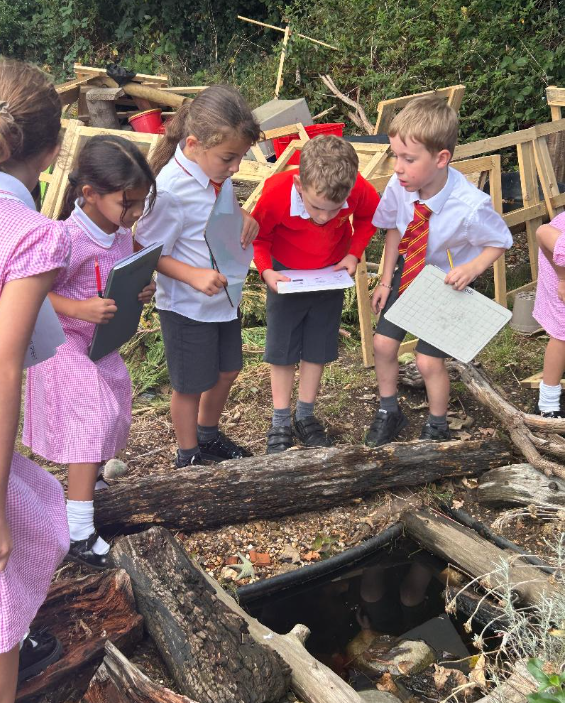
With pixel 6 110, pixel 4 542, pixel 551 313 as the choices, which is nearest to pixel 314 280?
pixel 551 313

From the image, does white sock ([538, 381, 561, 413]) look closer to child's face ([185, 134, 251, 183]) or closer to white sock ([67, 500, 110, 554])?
child's face ([185, 134, 251, 183])

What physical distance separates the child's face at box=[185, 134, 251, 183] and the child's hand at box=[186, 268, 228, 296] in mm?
387

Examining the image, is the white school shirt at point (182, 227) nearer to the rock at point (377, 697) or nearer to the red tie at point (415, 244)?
the red tie at point (415, 244)

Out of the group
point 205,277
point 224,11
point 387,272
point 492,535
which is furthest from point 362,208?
point 224,11

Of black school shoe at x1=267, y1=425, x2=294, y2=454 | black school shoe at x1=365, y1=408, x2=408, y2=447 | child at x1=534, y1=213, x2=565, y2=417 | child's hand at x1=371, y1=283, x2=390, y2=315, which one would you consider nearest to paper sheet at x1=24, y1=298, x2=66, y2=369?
black school shoe at x1=267, y1=425, x2=294, y2=454

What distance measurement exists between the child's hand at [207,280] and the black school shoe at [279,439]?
39.4 inches

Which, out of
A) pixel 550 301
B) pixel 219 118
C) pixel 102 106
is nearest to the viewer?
pixel 219 118

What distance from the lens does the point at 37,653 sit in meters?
2.26

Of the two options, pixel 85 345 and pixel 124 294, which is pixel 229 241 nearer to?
pixel 124 294

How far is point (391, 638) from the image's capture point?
270 cm

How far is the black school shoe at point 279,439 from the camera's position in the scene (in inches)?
144

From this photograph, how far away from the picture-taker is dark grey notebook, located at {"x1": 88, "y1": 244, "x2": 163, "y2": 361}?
2576mm

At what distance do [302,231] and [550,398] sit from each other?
5.16 feet

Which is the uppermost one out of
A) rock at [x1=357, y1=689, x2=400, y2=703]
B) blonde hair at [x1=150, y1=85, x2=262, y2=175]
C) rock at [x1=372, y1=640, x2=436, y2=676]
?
blonde hair at [x1=150, y1=85, x2=262, y2=175]
